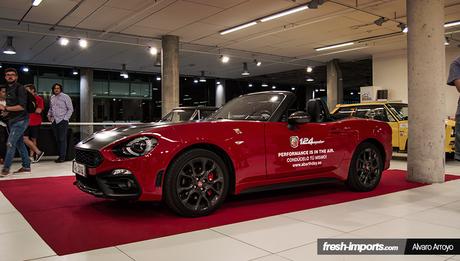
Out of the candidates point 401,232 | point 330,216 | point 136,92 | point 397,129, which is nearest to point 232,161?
point 330,216

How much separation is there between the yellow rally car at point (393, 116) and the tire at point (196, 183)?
5.50 m

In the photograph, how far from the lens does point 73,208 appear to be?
366cm

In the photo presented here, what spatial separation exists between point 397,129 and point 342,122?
4.94 m

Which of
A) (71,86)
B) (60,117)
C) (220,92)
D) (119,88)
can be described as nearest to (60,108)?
(60,117)

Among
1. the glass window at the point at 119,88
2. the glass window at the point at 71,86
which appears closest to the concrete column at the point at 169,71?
the glass window at the point at 71,86

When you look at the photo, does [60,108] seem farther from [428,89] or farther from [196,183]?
[428,89]

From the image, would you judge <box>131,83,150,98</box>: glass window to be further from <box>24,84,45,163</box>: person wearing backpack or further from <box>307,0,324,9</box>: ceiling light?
<box>307,0,324,9</box>: ceiling light

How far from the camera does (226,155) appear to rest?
3412 millimetres

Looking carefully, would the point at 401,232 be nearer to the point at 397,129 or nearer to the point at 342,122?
the point at 342,122

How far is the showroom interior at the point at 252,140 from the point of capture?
2.70m

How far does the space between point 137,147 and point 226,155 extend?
0.79 m

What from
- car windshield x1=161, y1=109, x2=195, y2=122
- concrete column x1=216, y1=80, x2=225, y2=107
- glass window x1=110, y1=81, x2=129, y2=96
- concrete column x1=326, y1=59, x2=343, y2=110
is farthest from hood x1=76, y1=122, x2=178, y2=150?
concrete column x1=216, y1=80, x2=225, y2=107

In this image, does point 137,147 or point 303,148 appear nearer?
point 137,147

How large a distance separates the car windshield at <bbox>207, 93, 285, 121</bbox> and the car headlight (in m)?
1.25
